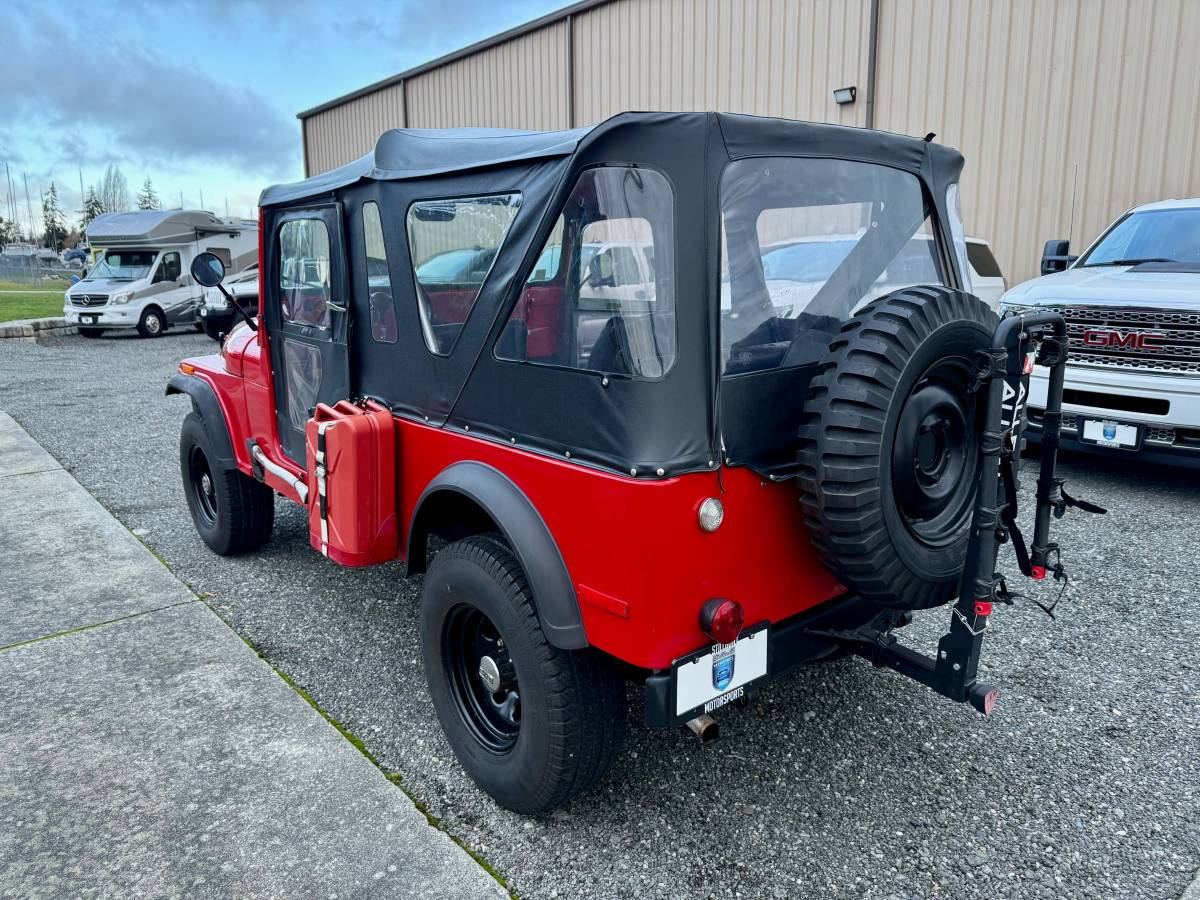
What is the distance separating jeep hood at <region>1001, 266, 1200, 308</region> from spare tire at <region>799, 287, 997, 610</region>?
395cm

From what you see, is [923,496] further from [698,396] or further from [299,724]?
→ [299,724]

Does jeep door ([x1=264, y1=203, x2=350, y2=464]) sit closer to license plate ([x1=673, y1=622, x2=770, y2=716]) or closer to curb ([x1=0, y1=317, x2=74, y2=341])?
license plate ([x1=673, y1=622, x2=770, y2=716])

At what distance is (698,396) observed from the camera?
7.05ft

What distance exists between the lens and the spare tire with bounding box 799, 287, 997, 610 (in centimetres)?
213

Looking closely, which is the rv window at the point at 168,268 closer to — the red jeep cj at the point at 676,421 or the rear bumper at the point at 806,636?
the red jeep cj at the point at 676,421

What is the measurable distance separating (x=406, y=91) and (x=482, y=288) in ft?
59.5

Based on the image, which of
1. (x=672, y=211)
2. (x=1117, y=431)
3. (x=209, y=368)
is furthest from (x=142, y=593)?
(x=1117, y=431)

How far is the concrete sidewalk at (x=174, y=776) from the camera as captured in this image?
2346mm

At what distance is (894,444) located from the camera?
7.28 feet

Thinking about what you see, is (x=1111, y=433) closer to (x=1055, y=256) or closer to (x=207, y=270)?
(x=1055, y=256)

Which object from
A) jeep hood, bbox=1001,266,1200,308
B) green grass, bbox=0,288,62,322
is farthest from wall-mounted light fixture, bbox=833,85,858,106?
green grass, bbox=0,288,62,322

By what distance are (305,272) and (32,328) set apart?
18.0m

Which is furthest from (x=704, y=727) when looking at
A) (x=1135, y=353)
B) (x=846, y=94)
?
(x=846, y=94)

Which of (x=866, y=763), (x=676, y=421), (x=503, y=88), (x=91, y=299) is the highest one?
(x=503, y=88)
